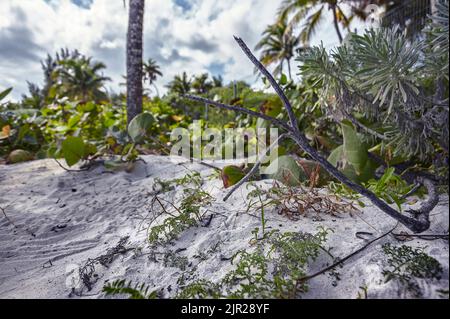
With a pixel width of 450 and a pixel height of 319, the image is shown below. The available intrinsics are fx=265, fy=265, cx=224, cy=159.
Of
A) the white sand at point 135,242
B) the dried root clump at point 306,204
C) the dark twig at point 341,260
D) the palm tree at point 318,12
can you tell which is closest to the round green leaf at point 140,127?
the white sand at point 135,242

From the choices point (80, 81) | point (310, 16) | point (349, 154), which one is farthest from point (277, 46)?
point (349, 154)

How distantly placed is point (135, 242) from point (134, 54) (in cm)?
315

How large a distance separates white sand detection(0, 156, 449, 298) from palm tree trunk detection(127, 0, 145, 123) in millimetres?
2036

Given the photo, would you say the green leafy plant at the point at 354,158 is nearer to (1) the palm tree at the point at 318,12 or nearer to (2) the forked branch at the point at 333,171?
(2) the forked branch at the point at 333,171

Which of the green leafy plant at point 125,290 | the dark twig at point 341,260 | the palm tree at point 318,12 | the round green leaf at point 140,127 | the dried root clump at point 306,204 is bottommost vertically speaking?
the green leafy plant at point 125,290

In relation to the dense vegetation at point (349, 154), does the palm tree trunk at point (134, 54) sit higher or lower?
higher

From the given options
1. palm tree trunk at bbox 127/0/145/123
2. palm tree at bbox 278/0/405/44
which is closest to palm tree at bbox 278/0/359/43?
palm tree at bbox 278/0/405/44

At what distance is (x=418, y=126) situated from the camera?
0.88 meters

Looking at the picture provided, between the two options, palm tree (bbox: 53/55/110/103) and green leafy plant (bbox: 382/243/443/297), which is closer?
green leafy plant (bbox: 382/243/443/297)

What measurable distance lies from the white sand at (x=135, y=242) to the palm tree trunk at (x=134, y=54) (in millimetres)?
2036

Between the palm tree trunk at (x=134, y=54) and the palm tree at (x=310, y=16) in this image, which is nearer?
the palm tree trunk at (x=134, y=54)

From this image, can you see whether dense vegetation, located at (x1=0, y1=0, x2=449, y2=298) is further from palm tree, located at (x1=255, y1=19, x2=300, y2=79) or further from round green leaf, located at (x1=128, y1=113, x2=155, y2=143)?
palm tree, located at (x1=255, y1=19, x2=300, y2=79)

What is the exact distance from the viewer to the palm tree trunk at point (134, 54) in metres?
3.48

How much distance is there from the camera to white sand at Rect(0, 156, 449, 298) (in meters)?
0.64
